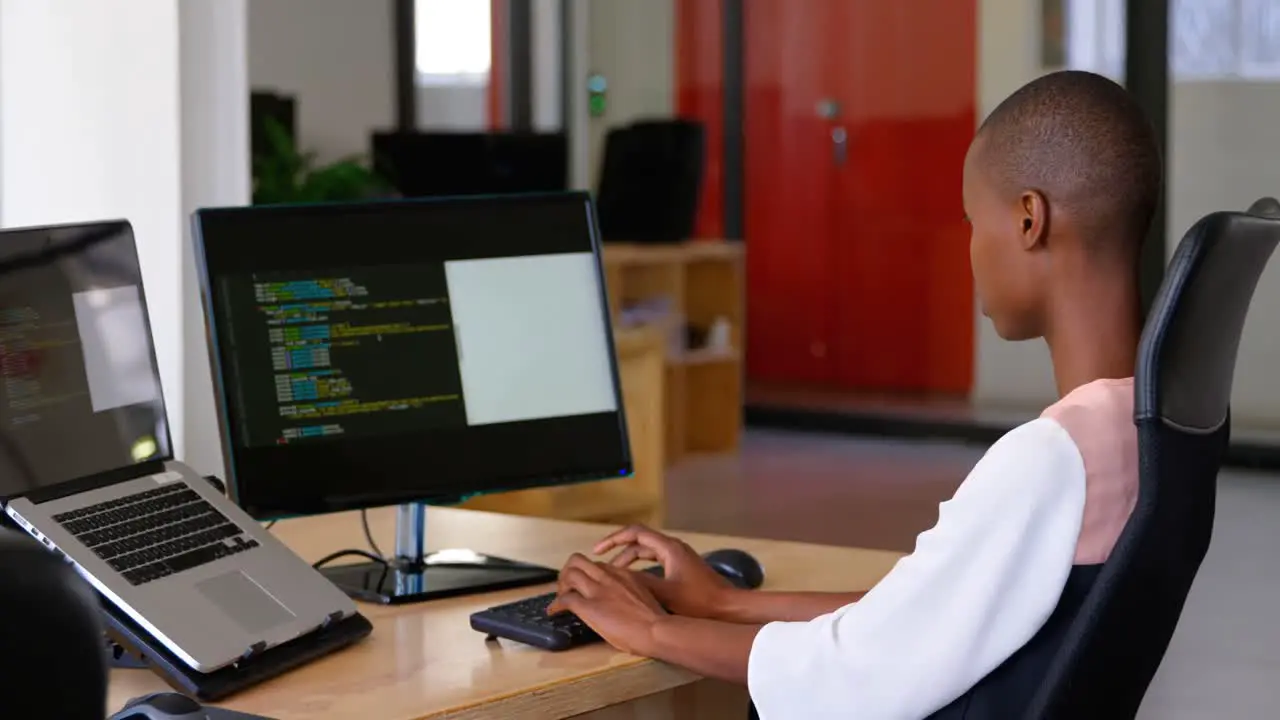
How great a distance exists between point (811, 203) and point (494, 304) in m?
6.14

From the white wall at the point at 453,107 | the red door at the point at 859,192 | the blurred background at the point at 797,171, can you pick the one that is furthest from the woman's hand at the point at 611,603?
the white wall at the point at 453,107

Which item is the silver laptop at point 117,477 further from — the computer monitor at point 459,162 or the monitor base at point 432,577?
the computer monitor at point 459,162

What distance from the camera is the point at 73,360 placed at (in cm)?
190

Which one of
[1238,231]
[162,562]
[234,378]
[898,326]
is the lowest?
[898,326]

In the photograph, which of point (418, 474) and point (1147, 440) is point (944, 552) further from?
point (418, 474)

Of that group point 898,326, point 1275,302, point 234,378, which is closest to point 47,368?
point 234,378

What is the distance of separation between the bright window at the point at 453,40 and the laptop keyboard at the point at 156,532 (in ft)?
21.7

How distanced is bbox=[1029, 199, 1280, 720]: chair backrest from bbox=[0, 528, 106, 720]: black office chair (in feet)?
2.95

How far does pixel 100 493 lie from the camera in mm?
1869

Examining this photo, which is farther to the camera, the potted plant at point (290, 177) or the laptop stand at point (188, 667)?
the potted plant at point (290, 177)

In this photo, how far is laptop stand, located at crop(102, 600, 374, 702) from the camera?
1695 millimetres

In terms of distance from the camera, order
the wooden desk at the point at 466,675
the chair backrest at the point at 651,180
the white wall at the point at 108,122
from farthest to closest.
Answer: the chair backrest at the point at 651,180 < the white wall at the point at 108,122 < the wooden desk at the point at 466,675

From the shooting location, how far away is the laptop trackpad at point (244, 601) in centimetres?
180

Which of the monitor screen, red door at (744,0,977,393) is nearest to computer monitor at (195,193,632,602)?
the monitor screen
